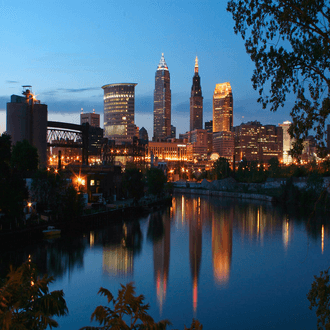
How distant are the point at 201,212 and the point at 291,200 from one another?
50.5ft

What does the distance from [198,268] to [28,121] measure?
122 feet

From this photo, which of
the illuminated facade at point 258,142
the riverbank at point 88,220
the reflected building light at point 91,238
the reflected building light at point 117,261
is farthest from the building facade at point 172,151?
the reflected building light at point 117,261

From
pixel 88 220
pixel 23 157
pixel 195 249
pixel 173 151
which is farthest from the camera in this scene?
pixel 173 151

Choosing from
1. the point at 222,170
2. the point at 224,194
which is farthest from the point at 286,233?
the point at 222,170

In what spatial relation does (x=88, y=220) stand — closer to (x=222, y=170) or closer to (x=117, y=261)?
(x=117, y=261)

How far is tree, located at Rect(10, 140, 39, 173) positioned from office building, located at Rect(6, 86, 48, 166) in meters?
3.97

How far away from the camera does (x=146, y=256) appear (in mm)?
24859

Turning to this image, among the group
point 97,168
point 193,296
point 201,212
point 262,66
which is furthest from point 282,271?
point 97,168

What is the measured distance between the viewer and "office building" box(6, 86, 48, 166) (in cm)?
4941

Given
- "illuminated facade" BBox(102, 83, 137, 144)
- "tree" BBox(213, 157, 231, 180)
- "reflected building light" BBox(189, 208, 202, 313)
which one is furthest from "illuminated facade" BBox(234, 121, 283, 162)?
"reflected building light" BBox(189, 208, 202, 313)

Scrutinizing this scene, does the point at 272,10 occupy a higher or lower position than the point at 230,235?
higher

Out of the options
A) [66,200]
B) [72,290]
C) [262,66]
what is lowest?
[72,290]

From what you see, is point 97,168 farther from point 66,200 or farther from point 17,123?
point 66,200

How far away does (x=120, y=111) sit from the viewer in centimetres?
19038
